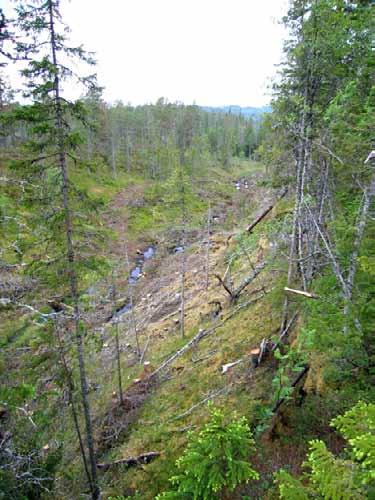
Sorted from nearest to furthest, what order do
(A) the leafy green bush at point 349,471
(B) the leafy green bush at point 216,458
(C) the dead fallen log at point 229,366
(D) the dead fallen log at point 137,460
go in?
1. (A) the leafy green bush at point 349,471
2. (B) the leafy green bush at point 216,458
3. (D) the dead fallen log at point 137,460
4. (C) the dead fallen log at point 229,366

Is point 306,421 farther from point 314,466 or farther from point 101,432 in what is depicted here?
point 101,432

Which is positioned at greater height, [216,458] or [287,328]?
[216,458]

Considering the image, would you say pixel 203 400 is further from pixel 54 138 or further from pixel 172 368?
pixel 54 138

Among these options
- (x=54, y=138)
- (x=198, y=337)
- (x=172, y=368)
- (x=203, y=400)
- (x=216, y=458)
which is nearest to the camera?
(x=216, y=458)

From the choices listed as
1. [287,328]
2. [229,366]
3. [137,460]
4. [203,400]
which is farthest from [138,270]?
[287,328]

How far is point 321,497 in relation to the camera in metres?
3.15

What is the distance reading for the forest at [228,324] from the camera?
5715 mm

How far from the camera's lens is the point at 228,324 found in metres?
16.0

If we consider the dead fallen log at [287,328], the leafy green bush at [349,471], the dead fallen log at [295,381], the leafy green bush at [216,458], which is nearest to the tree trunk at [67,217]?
the leafy green bush at [216,458]

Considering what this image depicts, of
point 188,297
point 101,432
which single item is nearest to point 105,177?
point 188,297

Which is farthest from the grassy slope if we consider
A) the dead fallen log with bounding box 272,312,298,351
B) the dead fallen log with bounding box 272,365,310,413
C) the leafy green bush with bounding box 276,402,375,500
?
the leafy green bush with bounding box 276,402,375,500

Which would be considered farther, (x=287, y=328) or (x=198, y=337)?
(x=198, y=337)

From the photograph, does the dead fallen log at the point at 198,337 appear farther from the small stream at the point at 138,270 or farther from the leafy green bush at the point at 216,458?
the leafy green bush at the point at 216,458

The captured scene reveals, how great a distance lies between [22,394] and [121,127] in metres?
61.9
